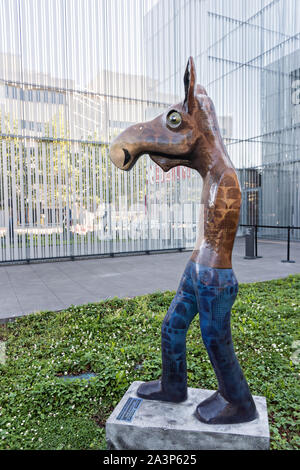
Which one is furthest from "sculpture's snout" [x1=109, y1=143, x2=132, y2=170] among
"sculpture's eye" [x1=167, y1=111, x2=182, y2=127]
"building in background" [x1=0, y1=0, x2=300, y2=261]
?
"building in background" [x1=0, y1=0, x2=300, y2=261]

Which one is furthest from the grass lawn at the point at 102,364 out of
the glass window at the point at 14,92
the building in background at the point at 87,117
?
the glass window at the point at 14,92

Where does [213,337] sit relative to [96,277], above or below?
above

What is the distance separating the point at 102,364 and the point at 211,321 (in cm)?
174

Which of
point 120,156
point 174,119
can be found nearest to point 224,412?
point 120,156

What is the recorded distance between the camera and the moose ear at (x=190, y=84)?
2051 mm

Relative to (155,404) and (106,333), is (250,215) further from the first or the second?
(155,404)

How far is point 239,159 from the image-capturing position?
55.5ft

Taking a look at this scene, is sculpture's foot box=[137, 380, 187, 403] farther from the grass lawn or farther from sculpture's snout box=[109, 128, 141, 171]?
sculpture's snout box=[109, 128, 141, 171]

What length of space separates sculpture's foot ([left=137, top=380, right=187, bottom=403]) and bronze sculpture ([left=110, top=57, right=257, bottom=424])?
0.09m

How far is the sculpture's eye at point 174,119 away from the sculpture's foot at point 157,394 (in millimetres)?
1730

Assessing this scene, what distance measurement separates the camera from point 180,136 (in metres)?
2.21

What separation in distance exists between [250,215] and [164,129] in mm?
15423

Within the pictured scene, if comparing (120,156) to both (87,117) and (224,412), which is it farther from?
(87,117)

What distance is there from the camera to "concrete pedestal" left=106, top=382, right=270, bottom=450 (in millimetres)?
2066
